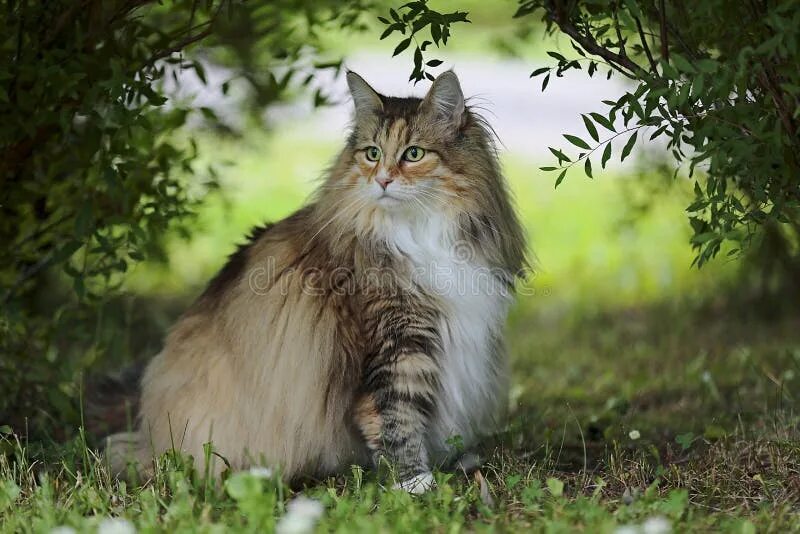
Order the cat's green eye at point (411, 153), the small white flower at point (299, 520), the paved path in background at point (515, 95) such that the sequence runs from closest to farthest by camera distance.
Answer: the small white flower at point (299, 520)
the cat's green eye at point (411, 153)
the paved path in background at point (515, 95)

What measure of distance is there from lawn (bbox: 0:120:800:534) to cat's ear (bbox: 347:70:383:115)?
321 mm

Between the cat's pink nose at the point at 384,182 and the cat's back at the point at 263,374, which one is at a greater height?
the cat's pink nose at the point at 384,182

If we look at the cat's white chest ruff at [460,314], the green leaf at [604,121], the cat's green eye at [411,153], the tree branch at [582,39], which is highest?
the tree branch at [582,39]

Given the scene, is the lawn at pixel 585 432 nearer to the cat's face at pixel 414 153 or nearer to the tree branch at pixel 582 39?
the cat's face at pixel 414 153

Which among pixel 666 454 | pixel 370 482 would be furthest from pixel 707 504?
pixel 370 482

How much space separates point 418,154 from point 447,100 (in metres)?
0.20

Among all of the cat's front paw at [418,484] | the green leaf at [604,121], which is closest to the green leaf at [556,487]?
the cat's front paw at [418,484]

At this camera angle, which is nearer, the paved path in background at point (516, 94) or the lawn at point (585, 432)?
the lawn at point (585, 432)

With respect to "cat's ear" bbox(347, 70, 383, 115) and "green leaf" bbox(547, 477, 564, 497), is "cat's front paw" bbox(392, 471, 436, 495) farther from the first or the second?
"cat's ear" bbox(347, 70, 383, 115)

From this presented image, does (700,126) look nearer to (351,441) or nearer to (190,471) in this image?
(351,441)

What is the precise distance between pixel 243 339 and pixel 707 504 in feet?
5.02

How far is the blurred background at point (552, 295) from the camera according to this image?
387 centimetres

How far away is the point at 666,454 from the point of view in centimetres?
349

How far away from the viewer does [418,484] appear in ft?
9.88
